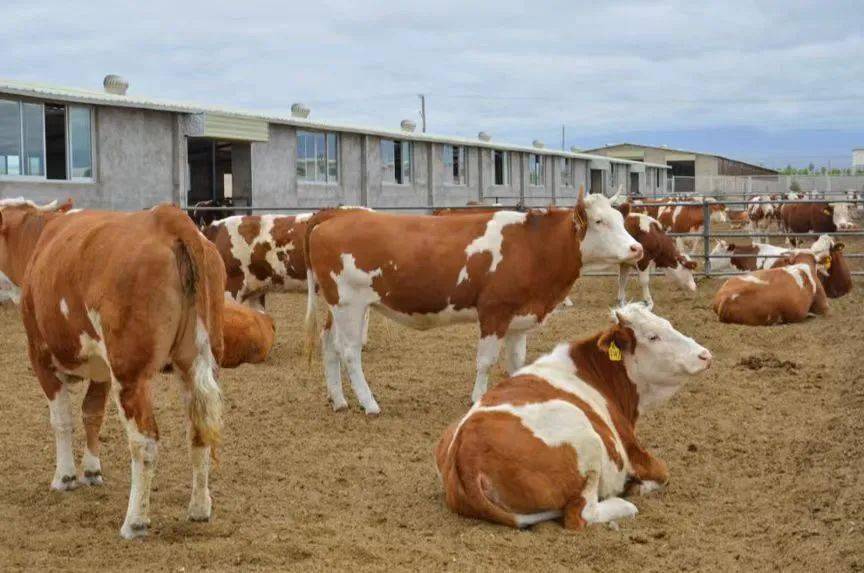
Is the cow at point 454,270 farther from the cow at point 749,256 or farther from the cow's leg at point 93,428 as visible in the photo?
the cow at point 749,256

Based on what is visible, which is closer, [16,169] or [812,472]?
[812,472]

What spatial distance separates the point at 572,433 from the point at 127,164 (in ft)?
54.6

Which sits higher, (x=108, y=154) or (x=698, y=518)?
(x=108, y=154)

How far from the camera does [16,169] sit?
18.0m

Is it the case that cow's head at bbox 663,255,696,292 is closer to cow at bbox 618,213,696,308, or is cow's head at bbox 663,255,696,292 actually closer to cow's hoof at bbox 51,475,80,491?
cow at bbox 618,213,696,308

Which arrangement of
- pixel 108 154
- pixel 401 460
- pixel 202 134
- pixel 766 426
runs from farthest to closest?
pixel 202 134, pixel 108 154, pixel 766 426, pixel 401 460

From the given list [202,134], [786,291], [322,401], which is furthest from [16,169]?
[786,291]

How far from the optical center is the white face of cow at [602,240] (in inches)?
336

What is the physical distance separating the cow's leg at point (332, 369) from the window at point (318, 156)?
17.8 metres

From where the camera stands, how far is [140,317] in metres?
4.88

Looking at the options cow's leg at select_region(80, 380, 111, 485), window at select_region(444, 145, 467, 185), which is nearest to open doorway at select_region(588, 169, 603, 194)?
window at select_region(444, 145, 467, 185)

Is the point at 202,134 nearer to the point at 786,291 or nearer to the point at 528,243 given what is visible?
the point at 786,291

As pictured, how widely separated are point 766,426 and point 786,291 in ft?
18.0

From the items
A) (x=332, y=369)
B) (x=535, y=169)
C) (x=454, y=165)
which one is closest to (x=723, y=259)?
(x=332, y=369)
